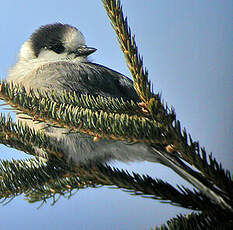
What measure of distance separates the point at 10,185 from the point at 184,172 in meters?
0.35

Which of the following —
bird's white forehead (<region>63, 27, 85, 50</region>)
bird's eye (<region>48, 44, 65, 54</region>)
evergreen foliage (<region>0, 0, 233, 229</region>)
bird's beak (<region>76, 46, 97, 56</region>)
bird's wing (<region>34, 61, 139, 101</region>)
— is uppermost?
bird's white forehead (<region>63, 27, 85, 50</region>)

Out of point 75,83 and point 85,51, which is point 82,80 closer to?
point 75,83

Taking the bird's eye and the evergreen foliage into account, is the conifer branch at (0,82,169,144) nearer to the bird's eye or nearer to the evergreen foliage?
the evergreen foliage

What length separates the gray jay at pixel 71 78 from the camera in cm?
95

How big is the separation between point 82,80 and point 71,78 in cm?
3

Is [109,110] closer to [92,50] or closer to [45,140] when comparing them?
[45,140]

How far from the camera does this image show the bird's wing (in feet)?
3.33

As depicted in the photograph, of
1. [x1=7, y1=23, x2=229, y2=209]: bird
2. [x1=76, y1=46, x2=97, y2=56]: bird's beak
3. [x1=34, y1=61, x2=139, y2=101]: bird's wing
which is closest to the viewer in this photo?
[x1=7, y1=23, x2=229, y2=209]: bird

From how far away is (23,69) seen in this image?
1.25 meters

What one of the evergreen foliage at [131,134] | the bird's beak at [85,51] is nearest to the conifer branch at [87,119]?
the evergreen foliage at [131,134]

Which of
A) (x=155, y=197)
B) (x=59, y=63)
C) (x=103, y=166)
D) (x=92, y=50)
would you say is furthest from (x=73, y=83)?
(x=155, y=197)

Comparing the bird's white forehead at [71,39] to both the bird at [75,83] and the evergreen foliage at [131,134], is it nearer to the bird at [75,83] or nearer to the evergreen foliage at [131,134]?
the bird at [75,83]

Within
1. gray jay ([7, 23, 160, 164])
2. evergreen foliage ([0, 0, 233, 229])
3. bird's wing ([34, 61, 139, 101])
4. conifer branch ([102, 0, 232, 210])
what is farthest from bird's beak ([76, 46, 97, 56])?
conifer branch ([102, 0, 232, 210])

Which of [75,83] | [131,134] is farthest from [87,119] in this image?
[75,83]
